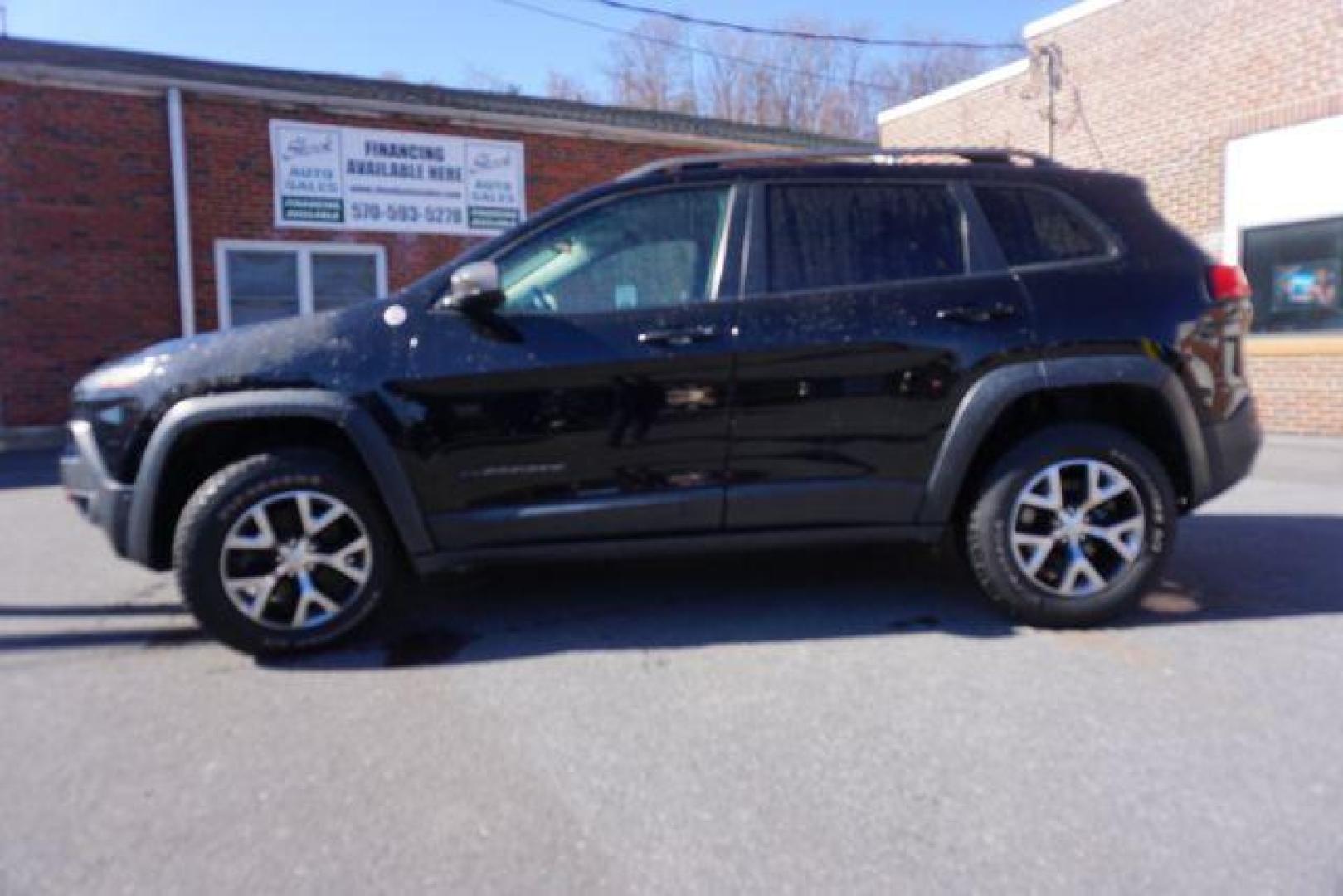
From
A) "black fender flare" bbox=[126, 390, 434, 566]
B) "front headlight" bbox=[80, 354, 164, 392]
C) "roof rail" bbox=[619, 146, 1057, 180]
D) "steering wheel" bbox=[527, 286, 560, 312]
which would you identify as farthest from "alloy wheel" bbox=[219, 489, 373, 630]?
"roof rail" bbox=[619, 146, 1057, 180]

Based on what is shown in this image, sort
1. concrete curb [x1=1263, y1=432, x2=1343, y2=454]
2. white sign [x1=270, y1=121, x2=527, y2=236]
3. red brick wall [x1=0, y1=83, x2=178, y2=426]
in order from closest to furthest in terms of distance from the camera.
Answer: concrete curb [x1=1263, y1=432, x2=1343, y2=454] → red brick wall [x1=0, y1=83, x2=178, y2=426] → white sign [x1=270, y1=121, x2=527, y2=236]

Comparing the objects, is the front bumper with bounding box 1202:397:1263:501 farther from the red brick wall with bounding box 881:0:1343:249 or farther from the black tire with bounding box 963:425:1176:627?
the red brick wall with bounding box 881:0:1343:249

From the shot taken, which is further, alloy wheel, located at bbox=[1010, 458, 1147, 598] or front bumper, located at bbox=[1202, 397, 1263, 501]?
front bumper, located at bbox=[1202, 397, 1263, 501]

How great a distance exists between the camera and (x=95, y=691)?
320 cm

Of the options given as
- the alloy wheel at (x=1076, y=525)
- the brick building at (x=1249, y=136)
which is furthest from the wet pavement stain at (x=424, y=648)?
the brick building at (x=1249, y=136)

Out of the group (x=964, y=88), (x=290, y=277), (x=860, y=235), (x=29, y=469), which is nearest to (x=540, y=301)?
(x=860, y=235)

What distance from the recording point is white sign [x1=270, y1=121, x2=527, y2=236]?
11875 mm

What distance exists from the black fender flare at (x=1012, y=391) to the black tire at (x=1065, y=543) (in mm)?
174

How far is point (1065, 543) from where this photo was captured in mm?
3629

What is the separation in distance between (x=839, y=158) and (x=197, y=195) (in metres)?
10.3

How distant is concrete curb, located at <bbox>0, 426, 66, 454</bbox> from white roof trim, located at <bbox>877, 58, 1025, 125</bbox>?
13.3 metres

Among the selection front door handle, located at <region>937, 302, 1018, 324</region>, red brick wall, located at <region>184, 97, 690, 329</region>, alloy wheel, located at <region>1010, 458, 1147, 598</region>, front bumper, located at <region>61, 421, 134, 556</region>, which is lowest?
alloy wheel, located at <region>1010, 458, 1147, 598</region>

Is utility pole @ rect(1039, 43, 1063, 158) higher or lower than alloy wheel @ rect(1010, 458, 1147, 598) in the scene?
higher

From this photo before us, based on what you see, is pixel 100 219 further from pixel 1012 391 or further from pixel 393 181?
pixel 1012 391
